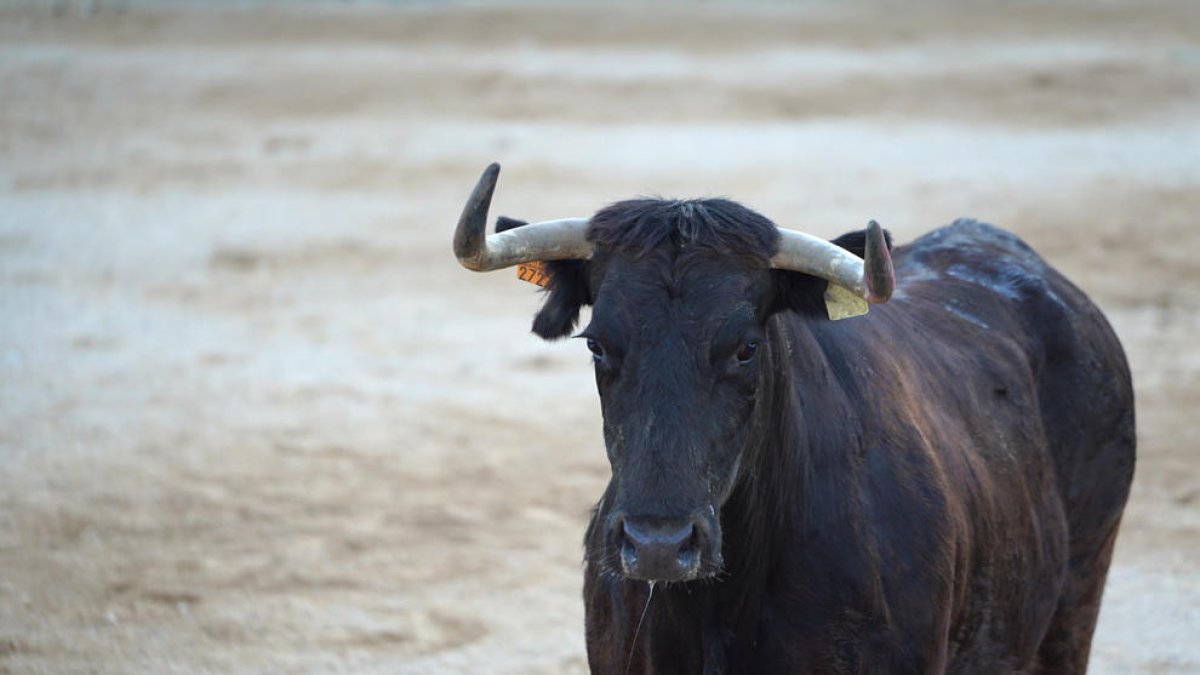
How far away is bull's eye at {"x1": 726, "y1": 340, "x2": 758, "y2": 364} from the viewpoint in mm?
3691

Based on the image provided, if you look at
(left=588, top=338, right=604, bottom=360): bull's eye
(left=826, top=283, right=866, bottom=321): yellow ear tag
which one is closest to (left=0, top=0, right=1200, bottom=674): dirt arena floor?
(left=588, top=338, right=604, bottom=360): bull's eye

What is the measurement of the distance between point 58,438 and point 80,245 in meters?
4.74

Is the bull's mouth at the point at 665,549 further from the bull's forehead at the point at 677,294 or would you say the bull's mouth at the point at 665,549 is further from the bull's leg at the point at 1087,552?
the bull's leg at the point at 1087,552

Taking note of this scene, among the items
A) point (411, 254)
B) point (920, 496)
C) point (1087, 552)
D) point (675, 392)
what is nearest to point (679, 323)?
point (675, 392)

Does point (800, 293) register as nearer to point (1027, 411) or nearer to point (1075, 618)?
point (1027, 411)

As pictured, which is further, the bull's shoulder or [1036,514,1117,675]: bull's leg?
the bull's shoulder

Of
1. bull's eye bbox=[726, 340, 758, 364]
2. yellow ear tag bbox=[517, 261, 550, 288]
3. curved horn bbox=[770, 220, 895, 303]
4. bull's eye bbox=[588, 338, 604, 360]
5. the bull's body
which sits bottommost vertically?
the bull's body

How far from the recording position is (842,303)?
3.87 metres

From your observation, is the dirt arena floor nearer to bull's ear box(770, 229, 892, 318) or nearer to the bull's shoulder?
the bull's shoulder

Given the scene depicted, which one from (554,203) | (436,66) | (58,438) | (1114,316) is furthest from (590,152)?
(58,438)

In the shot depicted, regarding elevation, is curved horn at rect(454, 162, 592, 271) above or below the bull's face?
above

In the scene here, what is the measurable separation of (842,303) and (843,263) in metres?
0.17

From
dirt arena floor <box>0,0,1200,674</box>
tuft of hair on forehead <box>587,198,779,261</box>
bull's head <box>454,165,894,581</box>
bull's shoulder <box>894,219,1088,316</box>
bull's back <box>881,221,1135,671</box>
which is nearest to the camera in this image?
bull's head <box>454,165,894,581</box>

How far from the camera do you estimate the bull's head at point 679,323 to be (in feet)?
11.4
